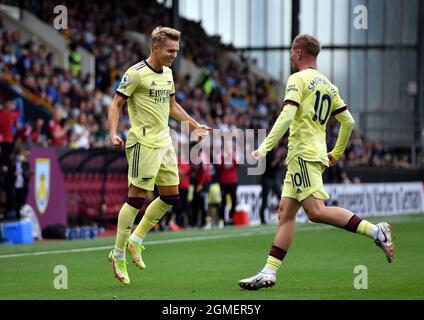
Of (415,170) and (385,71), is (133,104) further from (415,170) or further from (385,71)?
(385,71)

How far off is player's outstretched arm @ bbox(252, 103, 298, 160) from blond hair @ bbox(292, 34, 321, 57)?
22.5 inches

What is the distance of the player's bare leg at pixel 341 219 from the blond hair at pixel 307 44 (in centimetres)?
132

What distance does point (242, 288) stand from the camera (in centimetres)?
962

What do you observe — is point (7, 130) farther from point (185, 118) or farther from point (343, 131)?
point (343, 131)

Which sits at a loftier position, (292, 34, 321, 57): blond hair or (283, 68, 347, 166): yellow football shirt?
(292, 34, 321, 57): blond hair

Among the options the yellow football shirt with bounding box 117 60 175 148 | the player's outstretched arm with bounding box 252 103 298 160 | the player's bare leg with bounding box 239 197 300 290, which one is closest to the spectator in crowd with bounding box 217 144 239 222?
the yellow football shirt with bounding box 117 60 175 148

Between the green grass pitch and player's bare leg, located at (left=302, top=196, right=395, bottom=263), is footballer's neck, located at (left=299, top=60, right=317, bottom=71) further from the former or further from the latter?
the green grass pitch

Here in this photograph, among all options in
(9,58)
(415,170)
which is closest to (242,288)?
(9,58)

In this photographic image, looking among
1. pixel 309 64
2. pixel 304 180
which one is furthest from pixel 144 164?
pixel 309 64

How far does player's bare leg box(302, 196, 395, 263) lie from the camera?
9529 mm

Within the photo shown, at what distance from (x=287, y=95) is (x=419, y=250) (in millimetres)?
5814

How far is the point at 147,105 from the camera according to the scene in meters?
10.5

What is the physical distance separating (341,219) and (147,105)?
2.27 metres
